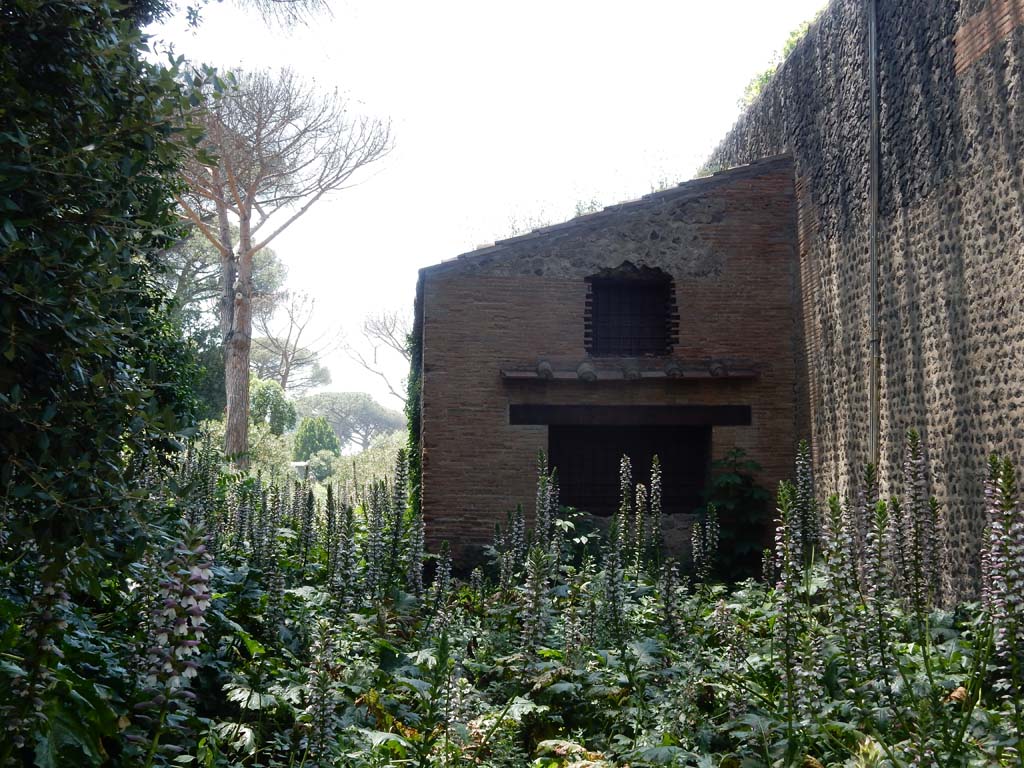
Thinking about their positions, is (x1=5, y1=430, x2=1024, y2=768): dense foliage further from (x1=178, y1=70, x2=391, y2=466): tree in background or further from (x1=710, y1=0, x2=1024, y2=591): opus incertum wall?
(x1=178, y1=70, x2=391, y2=466): tree in background

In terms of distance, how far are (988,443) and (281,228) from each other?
50.2 feet

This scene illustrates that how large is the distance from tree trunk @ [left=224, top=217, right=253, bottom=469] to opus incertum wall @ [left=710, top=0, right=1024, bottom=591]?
11.7 metres

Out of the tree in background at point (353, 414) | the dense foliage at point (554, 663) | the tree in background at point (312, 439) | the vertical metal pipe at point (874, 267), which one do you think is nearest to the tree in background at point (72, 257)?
the dense foliage at point (554, 663)

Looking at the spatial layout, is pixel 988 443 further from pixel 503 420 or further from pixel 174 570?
pixel 174 570

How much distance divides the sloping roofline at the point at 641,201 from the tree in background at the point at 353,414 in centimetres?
5194

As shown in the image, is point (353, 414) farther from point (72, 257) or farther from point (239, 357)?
point (72, 257)

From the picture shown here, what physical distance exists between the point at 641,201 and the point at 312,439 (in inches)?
1220

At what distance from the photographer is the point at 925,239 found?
7.81 metres

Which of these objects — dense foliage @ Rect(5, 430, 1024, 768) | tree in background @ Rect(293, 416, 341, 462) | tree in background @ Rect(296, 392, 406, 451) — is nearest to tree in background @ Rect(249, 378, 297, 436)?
tree in background @ Rect(293, 416, 341, 462)

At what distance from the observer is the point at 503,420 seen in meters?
10.7

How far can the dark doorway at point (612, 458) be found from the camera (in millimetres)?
11398

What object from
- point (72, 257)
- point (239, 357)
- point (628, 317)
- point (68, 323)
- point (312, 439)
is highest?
point (239, 357)

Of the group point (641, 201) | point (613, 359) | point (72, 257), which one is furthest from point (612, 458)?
point (72, 257)

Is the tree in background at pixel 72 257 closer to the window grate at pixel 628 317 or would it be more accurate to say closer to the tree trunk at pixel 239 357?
the window grate at pixel 628 317
